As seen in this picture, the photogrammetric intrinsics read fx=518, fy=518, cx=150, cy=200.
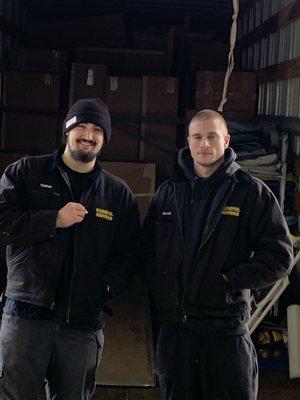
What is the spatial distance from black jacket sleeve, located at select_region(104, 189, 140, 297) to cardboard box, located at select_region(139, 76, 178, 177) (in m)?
2.52

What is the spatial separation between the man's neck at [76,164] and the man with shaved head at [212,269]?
409 mm

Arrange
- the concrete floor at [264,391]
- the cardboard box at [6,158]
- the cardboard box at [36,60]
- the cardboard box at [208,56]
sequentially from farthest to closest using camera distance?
the cardboard box at [208,56] → the cardboard box at [36,60] → the cardboard box at [6,158] → the concrete floor at [264,391]

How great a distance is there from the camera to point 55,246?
2.24 meters

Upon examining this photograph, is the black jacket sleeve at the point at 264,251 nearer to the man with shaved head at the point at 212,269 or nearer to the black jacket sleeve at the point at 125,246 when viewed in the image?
the man with shaved head at the point at 212,269

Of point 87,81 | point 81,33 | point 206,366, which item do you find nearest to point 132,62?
point 87,81

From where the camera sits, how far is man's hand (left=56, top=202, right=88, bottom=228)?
2193mm

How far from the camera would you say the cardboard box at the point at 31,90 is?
4.86 m

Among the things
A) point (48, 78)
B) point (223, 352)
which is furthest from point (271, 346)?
point (48, 78)

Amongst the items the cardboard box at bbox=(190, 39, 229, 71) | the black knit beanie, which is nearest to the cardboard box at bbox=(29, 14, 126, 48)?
the cardboard box at bbox=(190, 39, 229, 71)

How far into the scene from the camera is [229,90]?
192 inches

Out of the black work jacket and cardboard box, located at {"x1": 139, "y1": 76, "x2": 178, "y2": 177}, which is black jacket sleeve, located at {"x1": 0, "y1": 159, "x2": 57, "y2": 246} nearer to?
the black work jacket

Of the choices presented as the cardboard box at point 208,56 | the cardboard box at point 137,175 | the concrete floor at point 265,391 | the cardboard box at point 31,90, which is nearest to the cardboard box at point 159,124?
the cardboard box at point 137,175

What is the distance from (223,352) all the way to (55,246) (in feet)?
2.84

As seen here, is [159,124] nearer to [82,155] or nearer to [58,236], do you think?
[82,155]
